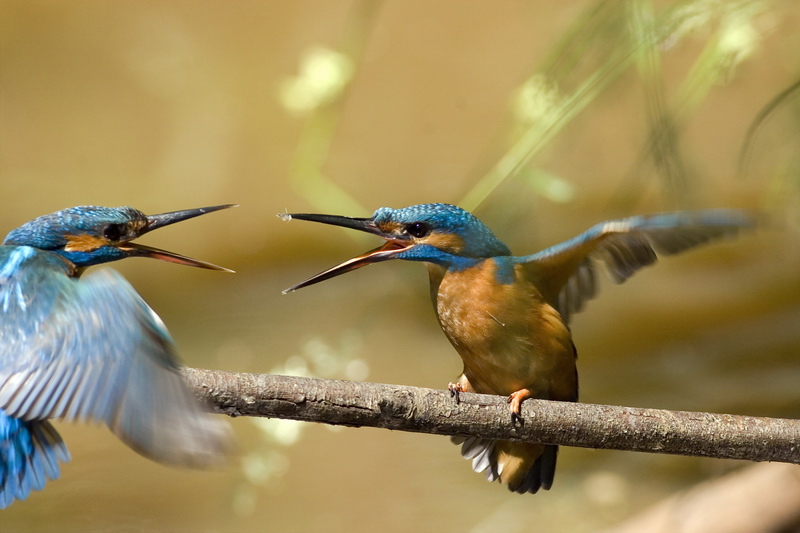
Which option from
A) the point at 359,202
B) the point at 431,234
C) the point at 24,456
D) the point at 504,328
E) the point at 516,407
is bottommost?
the point at 24,456

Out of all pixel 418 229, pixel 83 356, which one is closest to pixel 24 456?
pixel 83 356

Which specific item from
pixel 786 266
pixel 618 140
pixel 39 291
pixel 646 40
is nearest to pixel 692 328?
pixel 786 266

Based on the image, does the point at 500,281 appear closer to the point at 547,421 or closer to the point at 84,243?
the point at 547,421

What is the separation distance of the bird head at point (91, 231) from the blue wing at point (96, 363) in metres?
0.04

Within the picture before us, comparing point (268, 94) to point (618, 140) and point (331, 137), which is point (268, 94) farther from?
point (618, 140)

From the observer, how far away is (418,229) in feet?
4.43

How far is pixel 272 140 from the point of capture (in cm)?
266

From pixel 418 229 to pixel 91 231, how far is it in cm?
47

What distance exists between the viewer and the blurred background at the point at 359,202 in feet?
7.88

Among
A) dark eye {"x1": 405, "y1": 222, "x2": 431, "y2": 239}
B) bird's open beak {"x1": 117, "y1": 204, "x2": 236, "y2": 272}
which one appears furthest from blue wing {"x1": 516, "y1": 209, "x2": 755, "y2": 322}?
bird's open beak {"x1": 117, "y1": 204, "x2": 236, "y2": 272}

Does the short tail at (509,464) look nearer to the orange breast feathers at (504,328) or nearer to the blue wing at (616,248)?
the orange breast feathers at (504,328)

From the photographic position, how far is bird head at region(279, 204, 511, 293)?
133cm

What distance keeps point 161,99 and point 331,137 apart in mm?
519

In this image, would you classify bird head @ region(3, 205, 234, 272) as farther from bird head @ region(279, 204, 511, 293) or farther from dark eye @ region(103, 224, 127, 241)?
bird head @ region(279, 204, 511, 293)
